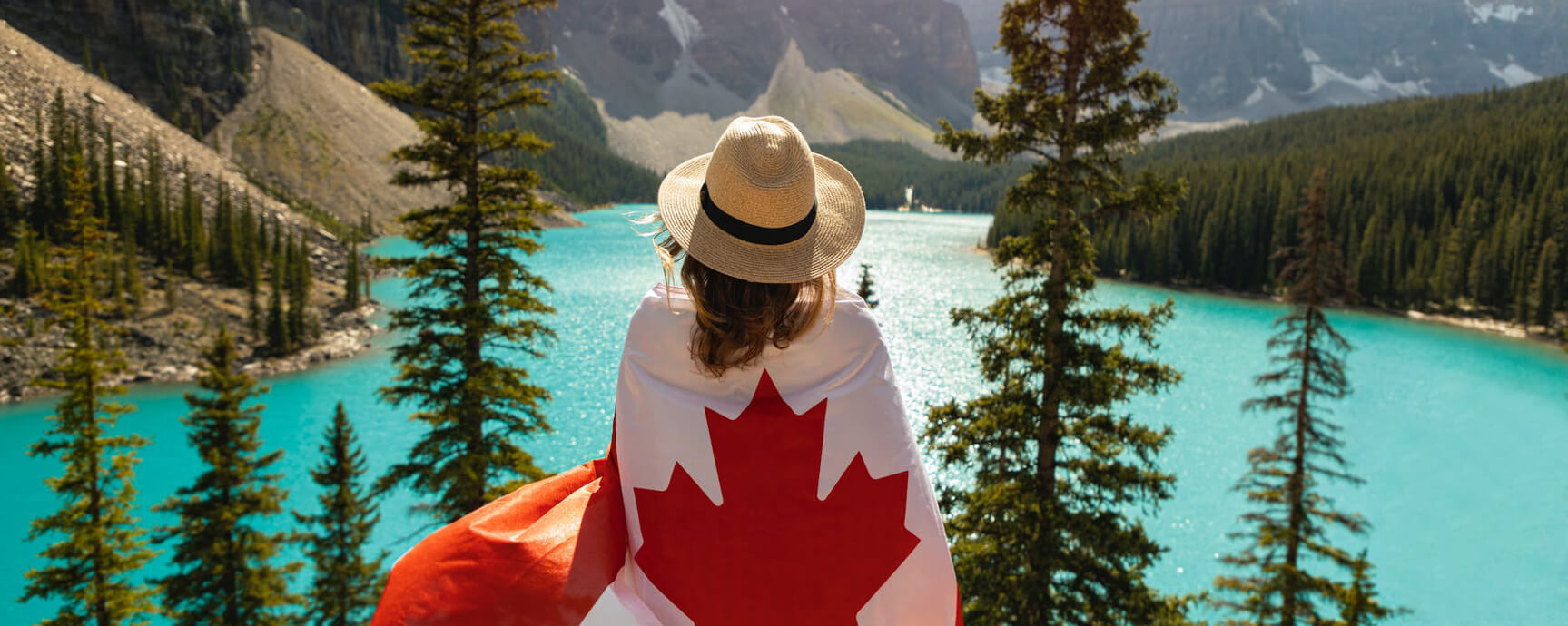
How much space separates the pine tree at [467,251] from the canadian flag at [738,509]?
10.3 m

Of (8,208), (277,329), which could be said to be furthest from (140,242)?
(277,329)

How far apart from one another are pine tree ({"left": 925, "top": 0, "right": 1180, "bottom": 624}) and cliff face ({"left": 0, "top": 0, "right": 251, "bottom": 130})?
303 ft

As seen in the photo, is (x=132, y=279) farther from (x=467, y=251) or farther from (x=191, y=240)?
(x=467, y=251)

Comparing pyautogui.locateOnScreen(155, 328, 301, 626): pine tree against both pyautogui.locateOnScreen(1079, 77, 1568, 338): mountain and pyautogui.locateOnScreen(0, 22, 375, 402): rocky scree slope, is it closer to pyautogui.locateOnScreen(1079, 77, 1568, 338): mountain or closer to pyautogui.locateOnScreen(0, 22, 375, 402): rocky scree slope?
pyautogui.locateOnScreen(0, 22, 375, 402): rocky scree slope

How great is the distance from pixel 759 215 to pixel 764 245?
75 mm

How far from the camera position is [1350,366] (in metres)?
42.7

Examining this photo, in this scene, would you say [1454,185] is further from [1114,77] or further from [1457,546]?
[1114,77]

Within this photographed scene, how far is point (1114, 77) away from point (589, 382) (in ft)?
88.8

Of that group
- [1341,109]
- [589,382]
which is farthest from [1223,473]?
[1341,109]

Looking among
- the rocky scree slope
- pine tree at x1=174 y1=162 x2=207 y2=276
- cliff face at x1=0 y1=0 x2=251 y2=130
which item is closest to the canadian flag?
the rocky scree slope

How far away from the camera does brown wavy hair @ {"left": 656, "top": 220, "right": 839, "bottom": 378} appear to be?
6.17 ft

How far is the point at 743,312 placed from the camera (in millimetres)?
1909

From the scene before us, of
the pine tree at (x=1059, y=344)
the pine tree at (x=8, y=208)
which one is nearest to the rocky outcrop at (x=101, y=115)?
the pine tree at (x=8, y=208)

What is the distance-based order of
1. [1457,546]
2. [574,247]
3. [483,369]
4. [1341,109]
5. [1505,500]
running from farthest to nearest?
[1341,109], [574,247], [1505,500], [1457,546], [483,369]
